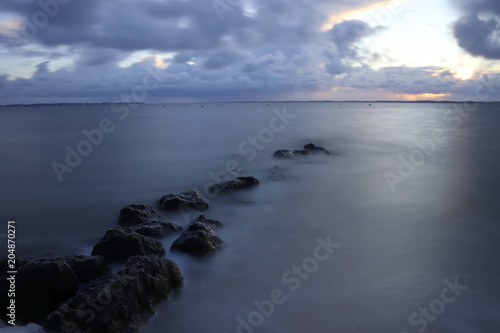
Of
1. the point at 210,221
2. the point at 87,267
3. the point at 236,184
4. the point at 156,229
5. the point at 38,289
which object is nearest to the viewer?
the point at 38,289

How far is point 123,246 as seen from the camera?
257 inches

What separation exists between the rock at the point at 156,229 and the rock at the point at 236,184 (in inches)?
155

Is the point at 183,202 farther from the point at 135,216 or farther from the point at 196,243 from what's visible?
the point at 196,243

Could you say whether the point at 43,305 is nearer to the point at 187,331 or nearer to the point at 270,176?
the point at 187,331

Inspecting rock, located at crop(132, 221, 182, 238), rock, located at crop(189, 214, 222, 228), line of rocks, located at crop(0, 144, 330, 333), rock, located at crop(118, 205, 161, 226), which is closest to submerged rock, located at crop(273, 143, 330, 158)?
rock, located at crop(189, 214, 222, 228)

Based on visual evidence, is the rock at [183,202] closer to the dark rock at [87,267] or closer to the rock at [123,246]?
the rock at [123,246]

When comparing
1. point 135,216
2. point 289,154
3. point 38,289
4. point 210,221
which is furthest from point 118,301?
point 289,154

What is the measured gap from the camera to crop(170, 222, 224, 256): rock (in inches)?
279

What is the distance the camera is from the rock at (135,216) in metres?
8.88

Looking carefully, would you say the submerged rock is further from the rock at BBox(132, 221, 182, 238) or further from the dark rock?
the dark rock

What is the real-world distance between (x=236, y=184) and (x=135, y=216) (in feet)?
14.4

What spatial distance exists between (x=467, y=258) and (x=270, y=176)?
8.60 metres

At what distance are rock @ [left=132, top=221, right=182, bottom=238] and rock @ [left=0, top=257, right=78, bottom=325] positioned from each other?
257cm

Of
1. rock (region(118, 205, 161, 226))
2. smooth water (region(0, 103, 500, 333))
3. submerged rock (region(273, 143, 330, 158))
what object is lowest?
smooth water (region(0, 103, 500, 333))
